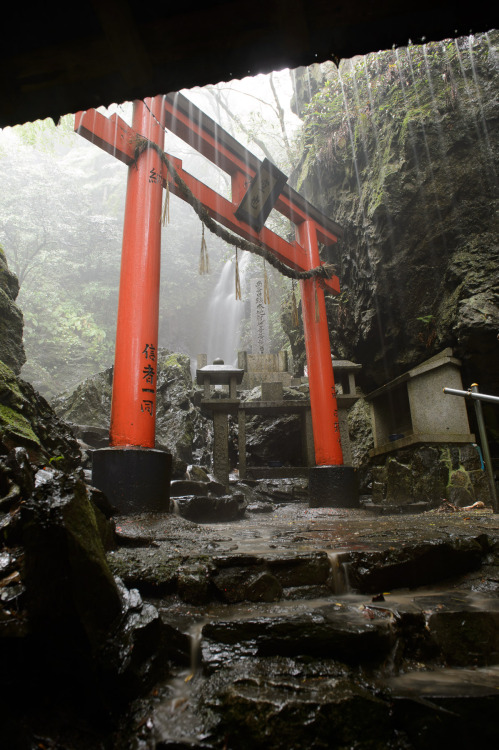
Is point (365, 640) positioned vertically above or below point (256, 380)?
below

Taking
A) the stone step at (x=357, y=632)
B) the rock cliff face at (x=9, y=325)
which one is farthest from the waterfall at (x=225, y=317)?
the stone step at (x=357, y=632)

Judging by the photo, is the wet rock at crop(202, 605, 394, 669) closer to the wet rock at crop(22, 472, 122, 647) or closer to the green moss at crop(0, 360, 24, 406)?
the wet rock at crop(22, 472, 122, 647)

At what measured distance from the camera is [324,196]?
13.5m

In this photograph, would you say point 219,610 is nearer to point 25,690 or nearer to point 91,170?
point 25,690

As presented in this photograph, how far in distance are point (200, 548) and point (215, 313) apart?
3469 cm

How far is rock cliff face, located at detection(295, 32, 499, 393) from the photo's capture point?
328 inches

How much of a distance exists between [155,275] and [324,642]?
4.96 meters

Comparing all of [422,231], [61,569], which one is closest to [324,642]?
[61,569]

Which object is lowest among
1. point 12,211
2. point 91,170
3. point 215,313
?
point 215,313

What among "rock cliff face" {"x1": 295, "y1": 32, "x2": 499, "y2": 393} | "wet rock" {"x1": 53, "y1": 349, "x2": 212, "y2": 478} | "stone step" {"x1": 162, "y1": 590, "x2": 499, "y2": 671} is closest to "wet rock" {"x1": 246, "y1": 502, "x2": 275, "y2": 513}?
"wet rock" {"x1": 53, "y1": 349, "x2": 212, "y2": 478}

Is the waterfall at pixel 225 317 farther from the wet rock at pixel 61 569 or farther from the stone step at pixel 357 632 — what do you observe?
the wet rock at pixel 61 569

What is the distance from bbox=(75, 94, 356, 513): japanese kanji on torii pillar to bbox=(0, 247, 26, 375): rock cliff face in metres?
2.47

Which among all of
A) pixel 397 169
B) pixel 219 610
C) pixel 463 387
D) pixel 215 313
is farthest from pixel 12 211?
pixel 219 610

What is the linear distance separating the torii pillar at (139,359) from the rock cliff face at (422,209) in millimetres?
5774
